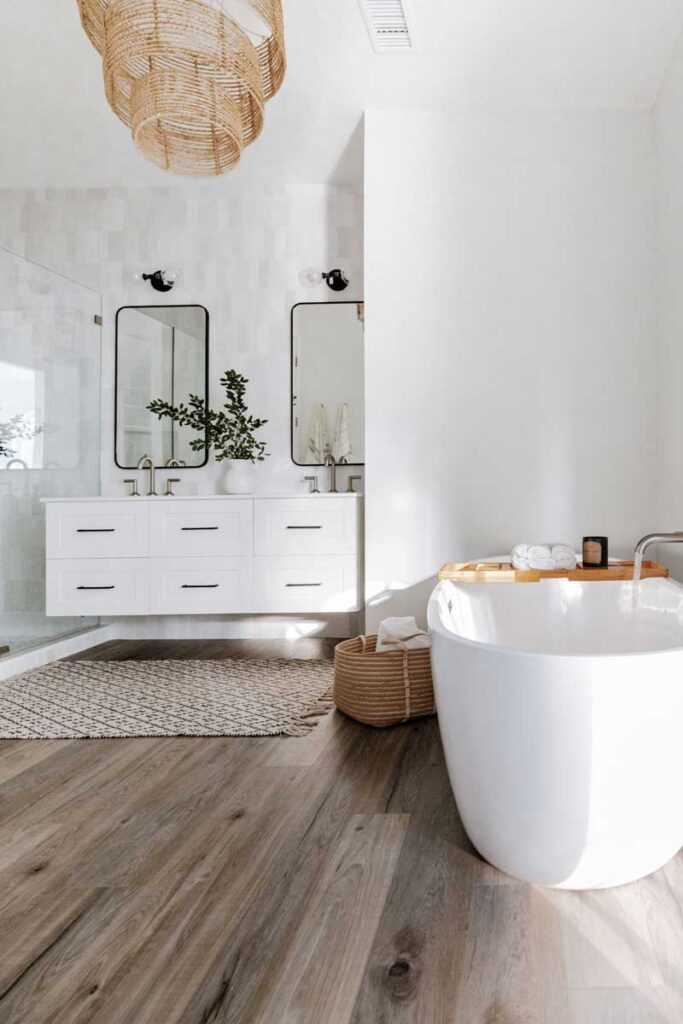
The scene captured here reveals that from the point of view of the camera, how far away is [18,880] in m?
1.56

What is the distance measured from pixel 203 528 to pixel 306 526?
0.53m

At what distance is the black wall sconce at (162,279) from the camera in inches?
175

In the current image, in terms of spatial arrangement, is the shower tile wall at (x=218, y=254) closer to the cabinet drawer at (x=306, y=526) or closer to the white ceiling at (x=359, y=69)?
the white ceiling at (x=359, y=69)

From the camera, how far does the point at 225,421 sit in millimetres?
4250

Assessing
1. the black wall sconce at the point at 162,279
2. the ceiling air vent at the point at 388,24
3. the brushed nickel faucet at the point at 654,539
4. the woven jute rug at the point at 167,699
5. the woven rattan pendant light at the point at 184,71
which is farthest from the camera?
the black wall sconce at the point at 162,279

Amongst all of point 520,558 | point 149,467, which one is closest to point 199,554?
point 149,467

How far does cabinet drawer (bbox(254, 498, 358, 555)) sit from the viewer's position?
379 cm

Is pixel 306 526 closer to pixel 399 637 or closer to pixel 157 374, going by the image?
pixel 399 637

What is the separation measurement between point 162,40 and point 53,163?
2435mm

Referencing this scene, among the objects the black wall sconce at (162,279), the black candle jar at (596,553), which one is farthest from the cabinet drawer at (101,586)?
the black candle jar at (596,553)

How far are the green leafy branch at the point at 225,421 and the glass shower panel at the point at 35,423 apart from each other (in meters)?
0.51

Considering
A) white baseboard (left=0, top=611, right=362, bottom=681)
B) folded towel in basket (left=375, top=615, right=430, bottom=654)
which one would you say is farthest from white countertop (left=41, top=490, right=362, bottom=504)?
folded towel in basket (left=375, top=615, right=430, bottom=654)

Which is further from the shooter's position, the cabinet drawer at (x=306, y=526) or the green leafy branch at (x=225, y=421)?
the green leafy branch at (x=225, y=421)

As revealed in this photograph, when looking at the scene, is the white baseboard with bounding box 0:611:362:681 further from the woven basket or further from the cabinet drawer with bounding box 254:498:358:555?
the woven basket
